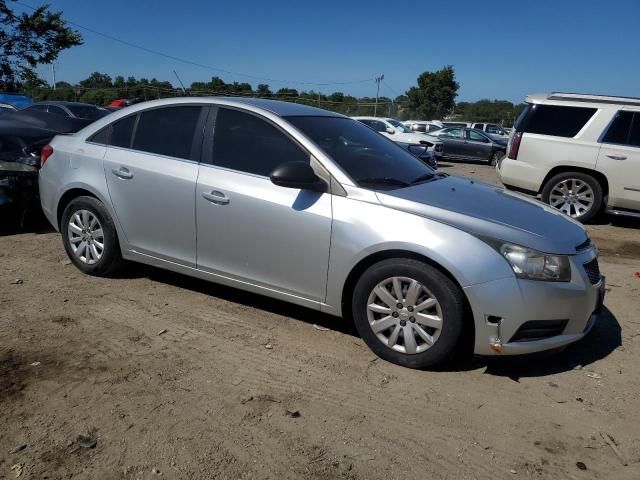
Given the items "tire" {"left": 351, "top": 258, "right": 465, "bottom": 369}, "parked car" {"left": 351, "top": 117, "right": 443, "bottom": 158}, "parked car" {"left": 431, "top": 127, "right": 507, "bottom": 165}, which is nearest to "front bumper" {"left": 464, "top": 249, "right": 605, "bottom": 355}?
"tire" {"left": 351, "top": 258, "right": 465, "bottom": 369}

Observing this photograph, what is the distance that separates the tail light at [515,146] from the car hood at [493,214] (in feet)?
16.7

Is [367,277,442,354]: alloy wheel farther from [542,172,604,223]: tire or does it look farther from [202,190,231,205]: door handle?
[542,172,604,223]: tire

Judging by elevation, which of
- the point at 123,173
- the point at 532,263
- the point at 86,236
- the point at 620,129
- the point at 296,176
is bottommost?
the point at 86,236

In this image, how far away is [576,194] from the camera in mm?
8625

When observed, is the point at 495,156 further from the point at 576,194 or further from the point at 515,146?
the point at 576,194

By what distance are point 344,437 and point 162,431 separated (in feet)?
3.05

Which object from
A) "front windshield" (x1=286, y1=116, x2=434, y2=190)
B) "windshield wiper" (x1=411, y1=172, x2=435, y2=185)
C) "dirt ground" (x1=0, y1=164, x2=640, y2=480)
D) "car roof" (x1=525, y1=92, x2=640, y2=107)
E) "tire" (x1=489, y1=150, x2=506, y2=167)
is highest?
"car roof" (x1=525, y1=92, x2=640, y2=107)

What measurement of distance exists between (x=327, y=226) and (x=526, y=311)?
1.34 meters

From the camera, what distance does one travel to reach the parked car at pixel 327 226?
3.24m

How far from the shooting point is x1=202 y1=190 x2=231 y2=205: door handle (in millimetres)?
3965

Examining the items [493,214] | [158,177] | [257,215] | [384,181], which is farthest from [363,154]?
[158,177]

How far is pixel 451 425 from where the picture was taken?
9.62 ft

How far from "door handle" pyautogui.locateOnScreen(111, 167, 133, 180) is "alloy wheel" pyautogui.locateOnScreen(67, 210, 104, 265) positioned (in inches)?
19.1

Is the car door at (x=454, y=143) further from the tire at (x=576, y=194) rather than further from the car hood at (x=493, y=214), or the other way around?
the car hood at (x=493, y=214)
